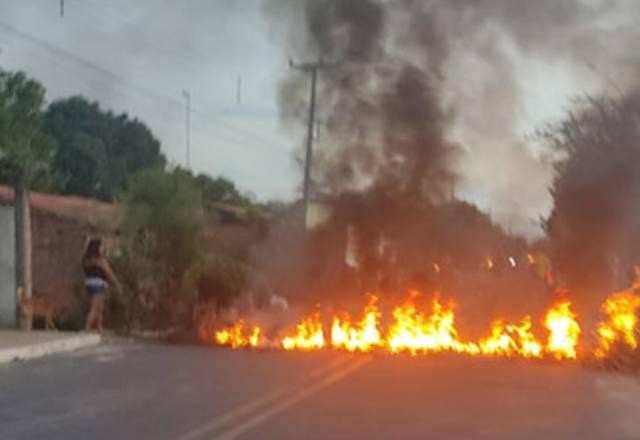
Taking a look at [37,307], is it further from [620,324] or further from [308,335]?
[620,324]

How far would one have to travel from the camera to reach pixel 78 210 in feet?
105

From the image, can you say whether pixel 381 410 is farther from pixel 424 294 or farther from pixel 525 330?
pixel 424 294

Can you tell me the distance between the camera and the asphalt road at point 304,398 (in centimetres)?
1174

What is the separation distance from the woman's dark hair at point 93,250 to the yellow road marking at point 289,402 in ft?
19.8

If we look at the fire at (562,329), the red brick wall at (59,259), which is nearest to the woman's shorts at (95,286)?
the red brick wall at (59,259)

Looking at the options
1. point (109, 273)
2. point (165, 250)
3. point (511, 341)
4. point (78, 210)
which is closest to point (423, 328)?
point (511, 341)

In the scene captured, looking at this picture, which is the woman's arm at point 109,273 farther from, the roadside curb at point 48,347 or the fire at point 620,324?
the fire at point 620,324

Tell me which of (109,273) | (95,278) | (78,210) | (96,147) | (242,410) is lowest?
(242,410)

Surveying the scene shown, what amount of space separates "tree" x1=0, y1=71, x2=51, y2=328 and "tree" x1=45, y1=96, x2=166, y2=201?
101 feet

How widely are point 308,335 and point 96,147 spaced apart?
128 ft

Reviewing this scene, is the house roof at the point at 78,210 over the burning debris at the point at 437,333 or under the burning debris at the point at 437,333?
over

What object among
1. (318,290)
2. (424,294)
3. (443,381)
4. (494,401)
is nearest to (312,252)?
(318,290)

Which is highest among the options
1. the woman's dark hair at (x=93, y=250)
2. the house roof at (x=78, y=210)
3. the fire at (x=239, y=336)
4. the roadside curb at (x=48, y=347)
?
the house roof at (x=78, y=210)

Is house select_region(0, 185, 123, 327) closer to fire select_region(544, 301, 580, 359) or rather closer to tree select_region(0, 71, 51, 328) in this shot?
tree select_region(0, 71, 51, 328)
